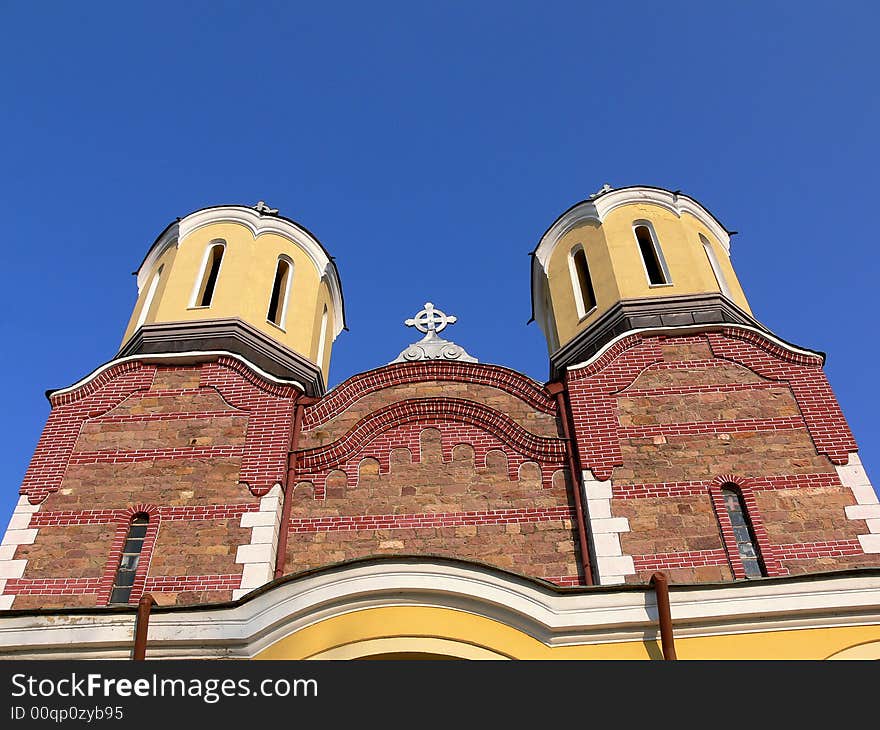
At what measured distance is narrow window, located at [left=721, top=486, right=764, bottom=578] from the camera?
29.6ft

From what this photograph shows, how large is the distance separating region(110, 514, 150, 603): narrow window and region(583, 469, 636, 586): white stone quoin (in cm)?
479

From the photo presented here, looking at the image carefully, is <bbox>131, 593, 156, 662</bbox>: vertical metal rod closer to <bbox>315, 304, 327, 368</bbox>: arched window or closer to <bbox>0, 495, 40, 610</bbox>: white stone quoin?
<bbox>0, 495, 40, 610</bbox>: white stone quoin

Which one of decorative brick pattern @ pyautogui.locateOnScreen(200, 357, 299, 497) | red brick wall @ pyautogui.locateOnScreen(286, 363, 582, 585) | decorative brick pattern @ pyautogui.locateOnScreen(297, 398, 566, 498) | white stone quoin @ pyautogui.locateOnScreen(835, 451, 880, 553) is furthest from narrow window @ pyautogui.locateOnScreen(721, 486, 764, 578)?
decorative brick pattern @ pyautogui.locateOnScreen(200, 357, 299, 497)

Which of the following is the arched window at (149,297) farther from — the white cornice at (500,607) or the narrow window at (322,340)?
the white cornice at (500,607)

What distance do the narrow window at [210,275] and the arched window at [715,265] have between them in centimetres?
760

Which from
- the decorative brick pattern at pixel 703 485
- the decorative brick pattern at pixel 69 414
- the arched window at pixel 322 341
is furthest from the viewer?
the arched window at pixel 322 341

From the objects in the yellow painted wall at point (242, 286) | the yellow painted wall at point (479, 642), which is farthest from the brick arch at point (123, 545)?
the yellow painted wall at point (242, 286)

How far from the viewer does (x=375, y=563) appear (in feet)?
26.2

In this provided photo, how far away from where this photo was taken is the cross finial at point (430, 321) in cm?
1305

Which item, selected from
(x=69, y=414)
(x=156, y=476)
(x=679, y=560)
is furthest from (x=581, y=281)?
(x=69, y=414)

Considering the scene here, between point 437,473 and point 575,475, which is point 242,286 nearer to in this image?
point 437,473
